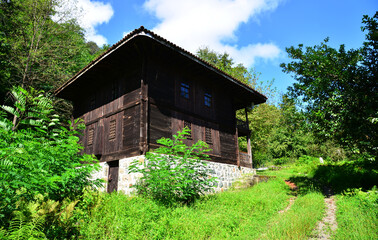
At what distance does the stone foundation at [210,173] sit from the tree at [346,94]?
5242 millimetres

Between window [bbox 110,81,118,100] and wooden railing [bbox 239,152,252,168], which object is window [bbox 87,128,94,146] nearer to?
window [bbox 110,81,118,100]

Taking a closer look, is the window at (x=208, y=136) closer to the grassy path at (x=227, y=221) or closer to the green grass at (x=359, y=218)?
the grassy path at (x=227, y=221)

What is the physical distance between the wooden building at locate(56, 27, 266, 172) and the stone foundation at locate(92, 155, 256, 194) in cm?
36

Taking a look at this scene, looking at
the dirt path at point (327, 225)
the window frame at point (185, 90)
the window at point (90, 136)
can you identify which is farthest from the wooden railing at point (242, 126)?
the window at point (90, 136)

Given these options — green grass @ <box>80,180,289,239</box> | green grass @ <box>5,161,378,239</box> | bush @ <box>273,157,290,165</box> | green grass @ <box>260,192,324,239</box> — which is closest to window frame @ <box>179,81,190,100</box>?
green grass @ <box>5,161,378,239</box>

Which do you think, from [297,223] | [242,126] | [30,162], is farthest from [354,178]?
[30,162]

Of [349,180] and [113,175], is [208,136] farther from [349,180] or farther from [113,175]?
[349,180]

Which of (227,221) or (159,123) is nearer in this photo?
(227,221)

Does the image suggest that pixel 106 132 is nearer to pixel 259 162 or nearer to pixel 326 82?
pixel 326 82

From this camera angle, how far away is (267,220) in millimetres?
6891

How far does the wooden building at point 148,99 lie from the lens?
33.7 feet

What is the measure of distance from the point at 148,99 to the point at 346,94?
8.20 meters

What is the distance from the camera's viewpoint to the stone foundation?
938 cm

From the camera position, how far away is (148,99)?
1040 cm
